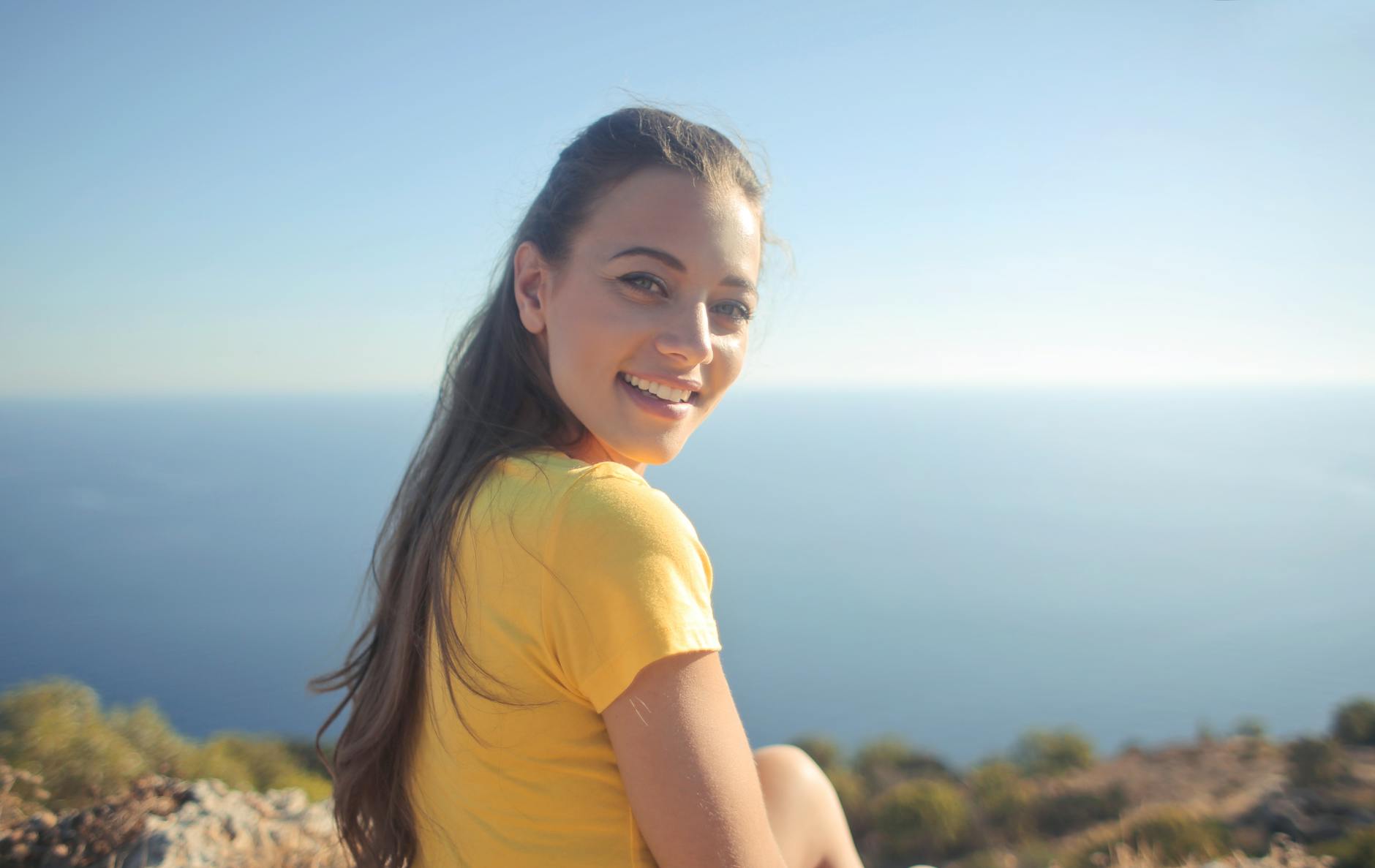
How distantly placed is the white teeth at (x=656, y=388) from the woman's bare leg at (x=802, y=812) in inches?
33.8

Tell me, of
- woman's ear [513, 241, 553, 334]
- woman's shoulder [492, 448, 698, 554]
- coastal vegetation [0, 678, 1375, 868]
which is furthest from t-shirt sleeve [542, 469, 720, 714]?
coastal vegetation [0, 678, 1375, 868]

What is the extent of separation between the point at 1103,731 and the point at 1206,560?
67.9 metres

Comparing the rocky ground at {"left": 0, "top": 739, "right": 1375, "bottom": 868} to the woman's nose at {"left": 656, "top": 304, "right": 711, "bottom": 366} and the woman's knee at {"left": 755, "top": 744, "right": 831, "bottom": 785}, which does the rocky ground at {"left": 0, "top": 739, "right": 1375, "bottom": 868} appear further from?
the woman's nose at {"left": 656, "top": 304, "right": 711, "bottom": 366}

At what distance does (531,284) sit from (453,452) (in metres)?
0.37

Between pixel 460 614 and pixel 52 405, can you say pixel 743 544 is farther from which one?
pixel 460 614

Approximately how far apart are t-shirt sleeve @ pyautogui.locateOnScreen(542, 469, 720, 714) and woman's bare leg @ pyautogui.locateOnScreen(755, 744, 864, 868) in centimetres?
86

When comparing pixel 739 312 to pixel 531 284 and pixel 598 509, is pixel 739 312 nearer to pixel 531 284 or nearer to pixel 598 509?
pixel 531 284

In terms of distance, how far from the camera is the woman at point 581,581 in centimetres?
88

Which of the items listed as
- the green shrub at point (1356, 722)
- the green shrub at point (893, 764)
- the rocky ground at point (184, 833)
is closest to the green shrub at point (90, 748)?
the rocky ground at point (184, 833)

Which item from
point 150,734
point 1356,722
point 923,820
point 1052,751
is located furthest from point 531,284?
point 1052,751

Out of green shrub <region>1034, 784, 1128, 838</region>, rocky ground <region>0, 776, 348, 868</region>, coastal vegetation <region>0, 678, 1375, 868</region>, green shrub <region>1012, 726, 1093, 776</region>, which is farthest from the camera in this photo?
green shrub <region>1012, 726, 1093, 776</region>

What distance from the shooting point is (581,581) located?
868 millimetres

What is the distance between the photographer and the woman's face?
4.25 ft

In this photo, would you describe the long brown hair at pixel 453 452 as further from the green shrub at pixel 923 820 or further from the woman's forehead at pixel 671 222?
the green shrub at pixel 923 820
